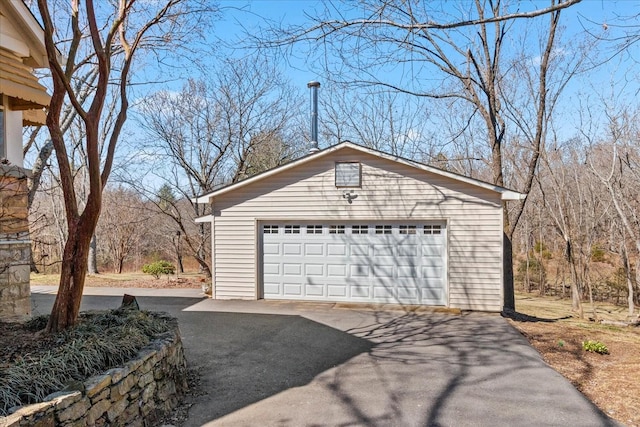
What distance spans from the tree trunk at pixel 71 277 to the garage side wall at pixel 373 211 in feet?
18.7

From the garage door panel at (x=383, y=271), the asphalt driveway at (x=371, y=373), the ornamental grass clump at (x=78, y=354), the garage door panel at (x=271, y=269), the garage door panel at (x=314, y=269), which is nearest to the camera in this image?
the ornamental grass clump at (x=78, y=354)

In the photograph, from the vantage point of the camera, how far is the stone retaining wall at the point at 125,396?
9.25ft

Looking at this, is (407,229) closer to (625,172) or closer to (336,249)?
(336,249)

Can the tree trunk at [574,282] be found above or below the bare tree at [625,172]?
below

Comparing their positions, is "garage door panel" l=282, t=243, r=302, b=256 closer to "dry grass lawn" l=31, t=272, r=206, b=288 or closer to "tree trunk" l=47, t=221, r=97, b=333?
"dry grass lawn" l=31, t=272, r=206, b=288

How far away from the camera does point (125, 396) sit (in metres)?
3.61

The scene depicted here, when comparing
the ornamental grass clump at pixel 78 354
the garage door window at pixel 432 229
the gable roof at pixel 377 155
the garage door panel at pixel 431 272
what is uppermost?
the gable roof at pixel 377 155

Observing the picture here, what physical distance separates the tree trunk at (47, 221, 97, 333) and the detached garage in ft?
18.6

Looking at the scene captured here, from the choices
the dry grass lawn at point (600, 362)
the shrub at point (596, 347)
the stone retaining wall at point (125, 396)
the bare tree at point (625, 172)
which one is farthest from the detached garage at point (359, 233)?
the stone retaining wall at point (125, 396)

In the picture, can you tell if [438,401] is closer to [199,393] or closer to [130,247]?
[199,393]

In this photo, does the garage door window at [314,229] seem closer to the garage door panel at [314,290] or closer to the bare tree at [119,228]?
the garage door panel at [314,290]

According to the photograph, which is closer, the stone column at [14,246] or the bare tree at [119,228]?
the stone column at [14,246]

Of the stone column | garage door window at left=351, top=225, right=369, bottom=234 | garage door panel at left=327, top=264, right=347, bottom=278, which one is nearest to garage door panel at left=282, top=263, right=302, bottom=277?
garage door panel at left=327, top=264, right=347, bottom=278

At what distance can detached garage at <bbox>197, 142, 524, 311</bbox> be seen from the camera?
30.0ft
